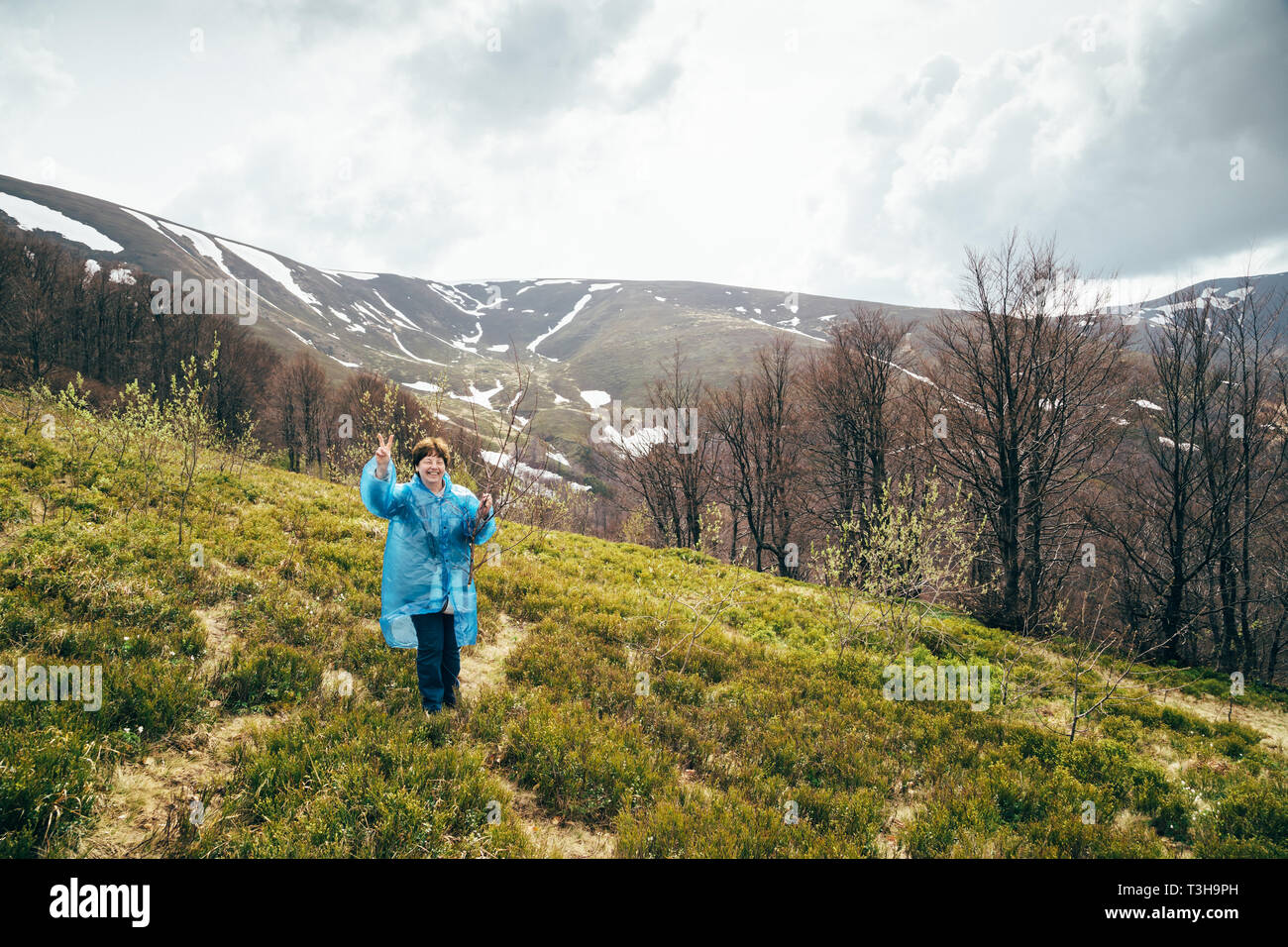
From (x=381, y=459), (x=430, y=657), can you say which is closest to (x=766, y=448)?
(x=430, y=657)

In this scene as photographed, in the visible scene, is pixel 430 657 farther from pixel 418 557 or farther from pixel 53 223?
pixel 53 223

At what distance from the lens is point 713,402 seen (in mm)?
34969

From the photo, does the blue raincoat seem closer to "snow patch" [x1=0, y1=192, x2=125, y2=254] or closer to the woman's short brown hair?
the woman's short brown hair

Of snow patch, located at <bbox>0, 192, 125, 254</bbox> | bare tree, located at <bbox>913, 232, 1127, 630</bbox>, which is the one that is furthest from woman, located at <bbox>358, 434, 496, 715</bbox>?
snow patch, located at <bbox>0, 192, 125, 254</bbox>

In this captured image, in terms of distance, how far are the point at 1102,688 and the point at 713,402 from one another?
26.8 m

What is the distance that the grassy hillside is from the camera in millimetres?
3816

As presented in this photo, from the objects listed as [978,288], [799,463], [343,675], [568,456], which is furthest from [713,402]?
[568,456]

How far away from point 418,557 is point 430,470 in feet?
3.15

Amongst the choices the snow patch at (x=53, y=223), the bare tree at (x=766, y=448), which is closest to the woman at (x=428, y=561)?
the bare tree at (x=766, y=448)

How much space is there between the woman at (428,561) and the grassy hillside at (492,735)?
0.67 metres

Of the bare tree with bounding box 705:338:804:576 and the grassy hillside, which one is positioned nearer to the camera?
the grassy hillside

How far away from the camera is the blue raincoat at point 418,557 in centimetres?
522

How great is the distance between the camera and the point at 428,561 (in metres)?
5.34
